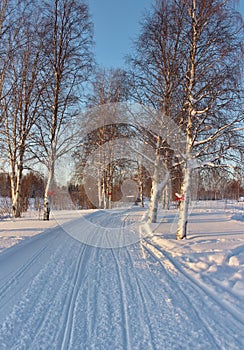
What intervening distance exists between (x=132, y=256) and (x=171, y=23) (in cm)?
832

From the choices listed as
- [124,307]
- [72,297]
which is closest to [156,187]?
[72,297]

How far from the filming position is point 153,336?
3197mm

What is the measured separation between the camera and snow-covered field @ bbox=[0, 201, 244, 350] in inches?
124

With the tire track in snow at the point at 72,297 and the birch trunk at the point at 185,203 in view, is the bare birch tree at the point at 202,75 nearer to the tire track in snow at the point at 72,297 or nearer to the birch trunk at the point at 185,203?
the birch trunk at the point at 185,203

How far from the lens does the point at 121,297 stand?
169 inches

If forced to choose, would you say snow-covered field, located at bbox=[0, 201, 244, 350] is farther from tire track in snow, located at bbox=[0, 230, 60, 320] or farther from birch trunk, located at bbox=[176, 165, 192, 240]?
birch trunk, located at bbox=[176, 165, 192, 240]

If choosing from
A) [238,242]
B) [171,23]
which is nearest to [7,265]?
[238,242]

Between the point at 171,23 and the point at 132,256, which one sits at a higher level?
the point at 171,23

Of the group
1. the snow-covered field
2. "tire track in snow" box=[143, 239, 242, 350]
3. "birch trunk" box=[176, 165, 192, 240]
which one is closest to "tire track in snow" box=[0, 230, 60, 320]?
the snow-covered field

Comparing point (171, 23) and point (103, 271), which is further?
point (171, 23)

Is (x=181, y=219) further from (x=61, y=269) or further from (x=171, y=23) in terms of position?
(x=171, y=23)

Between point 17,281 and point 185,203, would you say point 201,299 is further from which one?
point 185,203

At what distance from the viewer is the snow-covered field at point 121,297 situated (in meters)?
3.15

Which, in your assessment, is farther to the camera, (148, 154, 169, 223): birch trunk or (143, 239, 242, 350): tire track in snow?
(148, 154, 169, 223): birch trunk
